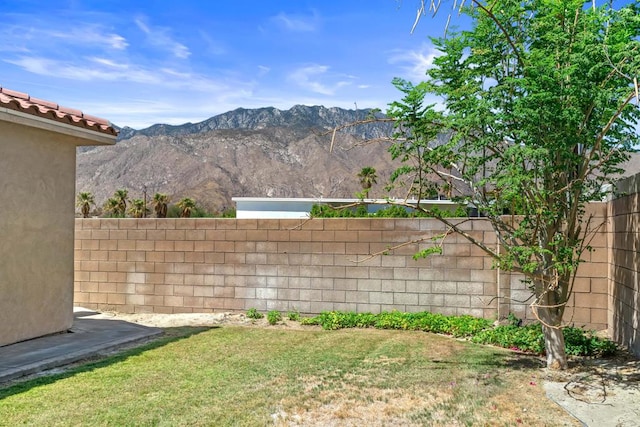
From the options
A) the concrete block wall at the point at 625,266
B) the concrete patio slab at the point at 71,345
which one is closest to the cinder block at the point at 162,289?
the concrete patio slab at the point at 71,345

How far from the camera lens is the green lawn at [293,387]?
202 inches

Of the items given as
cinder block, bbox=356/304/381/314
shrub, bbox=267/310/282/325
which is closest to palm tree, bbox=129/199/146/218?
shrub, bbox=267/310/282/325

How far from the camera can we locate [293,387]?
Result: 6035 millimetres

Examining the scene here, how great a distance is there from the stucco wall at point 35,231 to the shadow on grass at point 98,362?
1.51m

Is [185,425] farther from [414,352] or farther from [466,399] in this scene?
[414,352]

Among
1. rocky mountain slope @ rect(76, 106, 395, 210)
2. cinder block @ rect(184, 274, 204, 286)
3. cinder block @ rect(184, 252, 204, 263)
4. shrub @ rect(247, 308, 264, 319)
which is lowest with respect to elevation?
shrub @ rect(247, 308, 264, 319)

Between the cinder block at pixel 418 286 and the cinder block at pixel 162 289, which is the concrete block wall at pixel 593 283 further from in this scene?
the cinder block at pixel 162 289

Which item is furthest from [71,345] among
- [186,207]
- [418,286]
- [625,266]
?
[186,207]

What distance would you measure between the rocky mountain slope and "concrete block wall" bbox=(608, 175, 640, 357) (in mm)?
63704

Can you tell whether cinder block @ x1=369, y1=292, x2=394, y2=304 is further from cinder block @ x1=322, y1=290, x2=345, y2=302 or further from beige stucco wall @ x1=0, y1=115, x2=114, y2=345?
beige stucco wall @ x1=0, y1=115, x2=114, y2=345

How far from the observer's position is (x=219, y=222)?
11.3 meters

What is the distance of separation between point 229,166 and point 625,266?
3105 inches

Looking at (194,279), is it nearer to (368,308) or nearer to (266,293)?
(266,293)

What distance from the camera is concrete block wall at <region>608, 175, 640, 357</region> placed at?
22.8 ft
